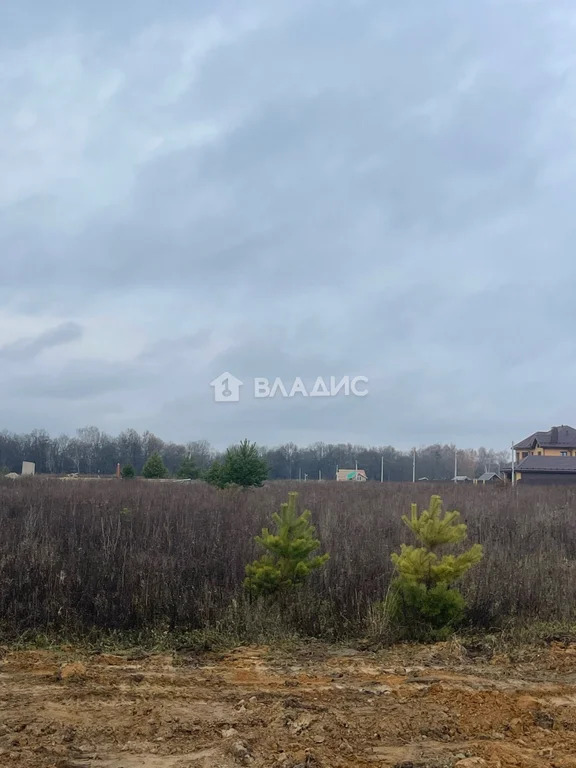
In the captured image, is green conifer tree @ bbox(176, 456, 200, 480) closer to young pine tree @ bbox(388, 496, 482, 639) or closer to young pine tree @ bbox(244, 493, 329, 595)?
young pine tree @ bbox(244, 493, 329, 595)

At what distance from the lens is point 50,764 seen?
3.53 metres

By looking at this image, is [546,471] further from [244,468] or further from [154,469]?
[244,468]

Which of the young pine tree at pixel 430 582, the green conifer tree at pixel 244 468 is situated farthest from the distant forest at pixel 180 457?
the young pine tree at pixel 430 582

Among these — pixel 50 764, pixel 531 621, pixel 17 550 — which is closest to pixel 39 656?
pixel 17 550

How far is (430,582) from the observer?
6.84m

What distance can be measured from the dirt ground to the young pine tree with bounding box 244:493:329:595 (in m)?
0.99

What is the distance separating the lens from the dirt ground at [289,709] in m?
3.73

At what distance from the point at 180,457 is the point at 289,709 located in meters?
64.9

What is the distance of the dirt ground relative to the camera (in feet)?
12.2

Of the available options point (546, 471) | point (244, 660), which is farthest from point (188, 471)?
point (244, 660)

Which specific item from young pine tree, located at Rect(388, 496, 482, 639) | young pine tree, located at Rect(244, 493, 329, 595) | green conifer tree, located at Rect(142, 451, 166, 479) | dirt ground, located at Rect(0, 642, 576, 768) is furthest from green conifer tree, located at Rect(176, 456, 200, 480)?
dirt ground, located at Rect(0, 642, 576, 768)

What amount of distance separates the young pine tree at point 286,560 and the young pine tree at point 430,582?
85 cm

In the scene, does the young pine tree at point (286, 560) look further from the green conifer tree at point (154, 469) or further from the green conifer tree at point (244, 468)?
the green conifer tree at point (154, 469)

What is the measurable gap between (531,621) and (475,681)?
2.26 m
